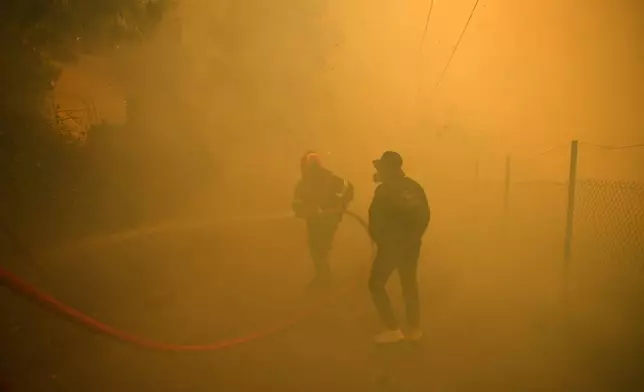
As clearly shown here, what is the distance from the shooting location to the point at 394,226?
2.62 m

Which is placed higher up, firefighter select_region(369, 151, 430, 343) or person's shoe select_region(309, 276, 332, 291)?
firefighter select_region(369, 151, 430, 343)

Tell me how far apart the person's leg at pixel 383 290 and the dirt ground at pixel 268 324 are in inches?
3.8

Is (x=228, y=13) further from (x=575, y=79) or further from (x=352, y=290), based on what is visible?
(x=575, y=79)

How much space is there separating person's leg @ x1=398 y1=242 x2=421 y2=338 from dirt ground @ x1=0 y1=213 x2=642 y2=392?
156 millimetres

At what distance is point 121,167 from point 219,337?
186cm

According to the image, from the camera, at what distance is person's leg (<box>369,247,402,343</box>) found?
268 cm

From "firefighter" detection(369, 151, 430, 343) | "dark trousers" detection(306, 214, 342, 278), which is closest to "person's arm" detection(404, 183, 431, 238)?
"firefighter" detection(369, 151, 430, 343)

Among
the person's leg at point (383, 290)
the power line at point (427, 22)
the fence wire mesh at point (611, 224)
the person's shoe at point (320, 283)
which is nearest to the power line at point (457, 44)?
the power line at point (427, 22)

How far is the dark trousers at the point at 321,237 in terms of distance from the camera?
331cm

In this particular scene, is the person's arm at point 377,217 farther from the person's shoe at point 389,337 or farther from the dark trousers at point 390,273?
the person's shoe at point 389,337

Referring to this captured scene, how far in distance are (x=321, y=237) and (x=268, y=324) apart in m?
0.88

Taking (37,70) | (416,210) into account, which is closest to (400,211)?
(416,210)

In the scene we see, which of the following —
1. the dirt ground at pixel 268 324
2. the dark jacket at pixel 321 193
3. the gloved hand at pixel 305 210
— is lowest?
the dirt ground at pixel 268 324

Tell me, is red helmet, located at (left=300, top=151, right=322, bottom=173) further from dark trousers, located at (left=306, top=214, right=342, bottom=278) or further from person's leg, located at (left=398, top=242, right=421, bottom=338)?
person's leg, located at (left=398, top=242, right=421, bottom=338)
